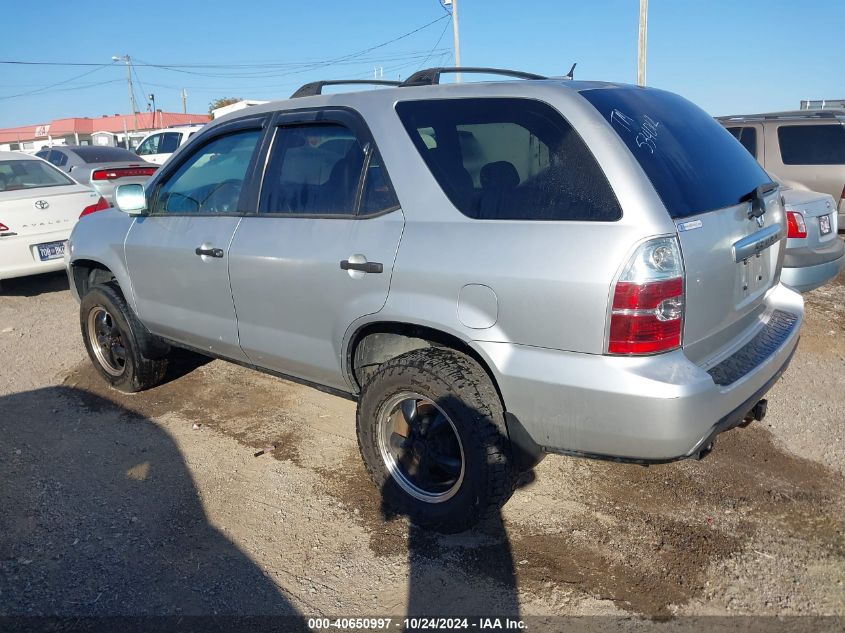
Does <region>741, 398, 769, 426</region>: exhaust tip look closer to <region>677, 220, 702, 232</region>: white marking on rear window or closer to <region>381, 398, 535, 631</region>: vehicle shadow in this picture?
<region>677, 220, 702, 232</region>: white marking on rear window

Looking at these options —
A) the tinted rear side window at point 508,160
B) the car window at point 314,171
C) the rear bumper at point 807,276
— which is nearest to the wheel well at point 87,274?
the car window at point 314,171

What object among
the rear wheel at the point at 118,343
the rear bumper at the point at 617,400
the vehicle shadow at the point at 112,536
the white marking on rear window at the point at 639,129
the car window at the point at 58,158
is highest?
the white marking on rear window at the point at 639,129

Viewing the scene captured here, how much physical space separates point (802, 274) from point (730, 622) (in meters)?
3.42

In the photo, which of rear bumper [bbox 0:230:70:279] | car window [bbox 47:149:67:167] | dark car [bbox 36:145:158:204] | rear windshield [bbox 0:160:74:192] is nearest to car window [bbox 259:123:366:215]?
rear bumper [bbox 0:230:70:279]

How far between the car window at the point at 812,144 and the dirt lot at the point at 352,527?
5.34m

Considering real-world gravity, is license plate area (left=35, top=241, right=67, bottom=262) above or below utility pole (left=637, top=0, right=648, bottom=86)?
below

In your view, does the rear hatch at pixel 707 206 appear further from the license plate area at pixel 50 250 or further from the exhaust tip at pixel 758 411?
the license plate area at pixel 50 250

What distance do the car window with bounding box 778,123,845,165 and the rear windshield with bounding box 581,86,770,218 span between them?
6.54 metres

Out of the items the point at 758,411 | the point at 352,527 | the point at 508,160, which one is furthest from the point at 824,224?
the point at 352,527

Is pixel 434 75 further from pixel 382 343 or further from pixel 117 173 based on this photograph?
pixel 117 173

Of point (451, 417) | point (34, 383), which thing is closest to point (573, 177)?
point (451, 417)

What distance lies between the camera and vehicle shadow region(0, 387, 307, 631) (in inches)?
107

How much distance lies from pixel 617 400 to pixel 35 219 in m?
6.97

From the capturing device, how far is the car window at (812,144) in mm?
8648
